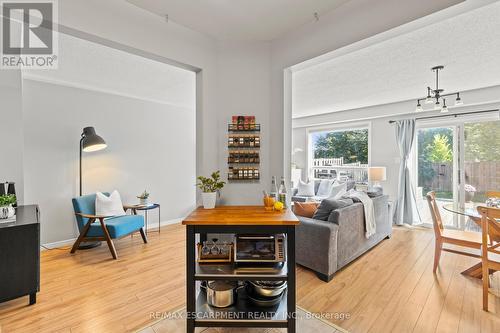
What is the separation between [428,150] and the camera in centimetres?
477

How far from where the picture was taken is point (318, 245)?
2621 mm

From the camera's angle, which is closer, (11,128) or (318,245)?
(11,128)

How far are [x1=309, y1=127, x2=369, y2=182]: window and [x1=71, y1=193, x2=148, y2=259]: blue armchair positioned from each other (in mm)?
5014

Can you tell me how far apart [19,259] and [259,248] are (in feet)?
6.61

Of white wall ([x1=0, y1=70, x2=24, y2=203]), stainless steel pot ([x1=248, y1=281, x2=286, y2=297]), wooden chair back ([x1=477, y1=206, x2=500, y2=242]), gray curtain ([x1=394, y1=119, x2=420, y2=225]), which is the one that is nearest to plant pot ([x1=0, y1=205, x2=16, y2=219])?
white wall ([x1=0, y1=70, x2=24, y2=203])

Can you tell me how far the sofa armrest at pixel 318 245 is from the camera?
2539 mm

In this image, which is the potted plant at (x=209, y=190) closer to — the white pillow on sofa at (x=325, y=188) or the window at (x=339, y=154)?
the white pillow on sofa at (x=325, y=188)

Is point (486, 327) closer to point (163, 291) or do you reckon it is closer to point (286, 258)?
point (286, 258)

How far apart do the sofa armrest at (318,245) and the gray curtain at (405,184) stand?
3130mm

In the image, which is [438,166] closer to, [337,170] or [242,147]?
[337,170]

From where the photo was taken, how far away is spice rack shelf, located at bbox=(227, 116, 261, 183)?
2281 millimetres

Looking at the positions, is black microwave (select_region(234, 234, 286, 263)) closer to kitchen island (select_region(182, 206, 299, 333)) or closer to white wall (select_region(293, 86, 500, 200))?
kitchen island (select_region(182, 206, 299, 333))

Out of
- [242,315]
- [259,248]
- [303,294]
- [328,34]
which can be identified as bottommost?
[303,294]

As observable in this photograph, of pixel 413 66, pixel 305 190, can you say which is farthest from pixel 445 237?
pixel 305 190
